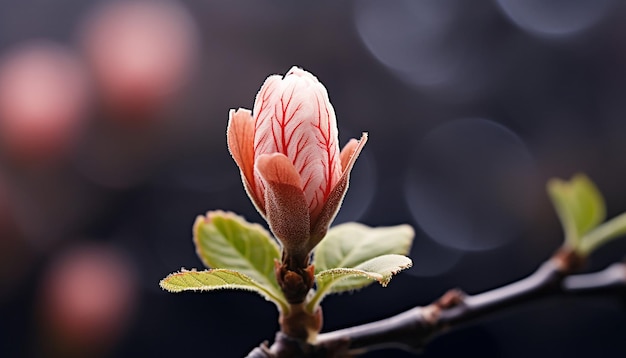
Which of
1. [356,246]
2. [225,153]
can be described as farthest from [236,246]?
[225,153]

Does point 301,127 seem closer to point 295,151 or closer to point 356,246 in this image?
point 295,151

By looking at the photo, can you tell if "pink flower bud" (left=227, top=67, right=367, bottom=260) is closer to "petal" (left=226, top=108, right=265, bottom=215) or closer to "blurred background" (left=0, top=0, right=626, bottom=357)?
"petal" (left=226, top=108, right=265, bottom=215)

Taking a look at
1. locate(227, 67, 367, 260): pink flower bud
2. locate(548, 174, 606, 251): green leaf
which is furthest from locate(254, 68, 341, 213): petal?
locate(548, 174, 606, 251): green leaf

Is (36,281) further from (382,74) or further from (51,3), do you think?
(382,74)

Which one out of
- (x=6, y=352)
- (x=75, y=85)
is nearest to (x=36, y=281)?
(x=6, y=352)

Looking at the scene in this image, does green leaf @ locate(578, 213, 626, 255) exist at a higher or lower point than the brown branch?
higher

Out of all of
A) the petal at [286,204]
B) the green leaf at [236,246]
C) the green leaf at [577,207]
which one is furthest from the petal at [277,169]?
the green leaf at [577,207]
